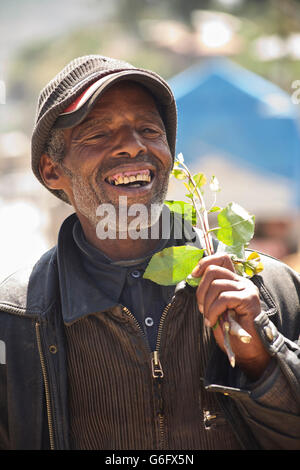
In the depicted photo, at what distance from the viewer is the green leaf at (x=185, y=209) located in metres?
2.53

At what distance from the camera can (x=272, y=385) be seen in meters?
2.05

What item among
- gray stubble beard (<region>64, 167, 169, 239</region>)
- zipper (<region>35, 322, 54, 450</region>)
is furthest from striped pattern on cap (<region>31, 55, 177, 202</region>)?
zipper (<region>35, 322, 54, 450</region>)

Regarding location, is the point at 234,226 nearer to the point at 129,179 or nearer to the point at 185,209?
the point at 185,209

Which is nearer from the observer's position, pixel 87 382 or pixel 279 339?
pixel 279 339

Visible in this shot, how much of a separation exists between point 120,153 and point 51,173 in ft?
1.60

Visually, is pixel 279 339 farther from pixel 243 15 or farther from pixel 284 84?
pixel 243 15

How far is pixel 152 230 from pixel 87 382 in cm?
71

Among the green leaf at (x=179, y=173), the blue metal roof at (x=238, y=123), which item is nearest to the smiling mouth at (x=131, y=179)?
the green leaf at (x=179, y=173)

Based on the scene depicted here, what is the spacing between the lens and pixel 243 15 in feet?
154

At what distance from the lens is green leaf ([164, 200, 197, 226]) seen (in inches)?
99.7

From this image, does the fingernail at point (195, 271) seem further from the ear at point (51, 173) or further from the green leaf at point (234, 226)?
the ear at point (51, 173)

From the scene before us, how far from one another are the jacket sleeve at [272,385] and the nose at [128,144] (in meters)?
0.73

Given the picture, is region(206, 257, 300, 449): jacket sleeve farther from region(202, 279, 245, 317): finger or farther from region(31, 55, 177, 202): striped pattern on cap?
region(31, 55, 177, 202): striped pattern on cap

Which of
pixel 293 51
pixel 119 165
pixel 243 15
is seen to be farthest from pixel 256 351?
pixel 243 15
